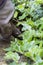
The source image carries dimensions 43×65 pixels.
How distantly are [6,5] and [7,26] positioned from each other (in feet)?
0.79

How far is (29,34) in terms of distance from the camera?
2.71 m

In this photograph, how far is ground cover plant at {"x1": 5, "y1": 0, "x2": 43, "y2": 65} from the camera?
2.33 m

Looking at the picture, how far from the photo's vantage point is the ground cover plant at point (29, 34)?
2.33m

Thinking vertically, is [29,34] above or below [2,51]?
above

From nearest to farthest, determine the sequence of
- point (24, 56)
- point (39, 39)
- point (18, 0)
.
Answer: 1. point (24, 56)
2. point (39, 39)
3. point (18, 0)

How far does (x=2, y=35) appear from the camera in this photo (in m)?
2.83

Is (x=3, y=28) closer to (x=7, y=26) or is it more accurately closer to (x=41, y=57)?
(x=7, y=26)

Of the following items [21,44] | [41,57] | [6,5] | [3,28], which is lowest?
[41,57]

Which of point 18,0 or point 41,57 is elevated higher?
point 18,0

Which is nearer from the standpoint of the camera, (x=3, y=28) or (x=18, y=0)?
(x=3, y=28)

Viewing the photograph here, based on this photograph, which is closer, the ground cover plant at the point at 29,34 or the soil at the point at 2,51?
the ground cover plant at the point at 29,34

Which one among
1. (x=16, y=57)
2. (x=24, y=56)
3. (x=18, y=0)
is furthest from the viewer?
(x=18, y=0)

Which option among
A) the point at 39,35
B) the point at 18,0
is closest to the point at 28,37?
the point at 39,35

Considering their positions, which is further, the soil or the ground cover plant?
the soil
